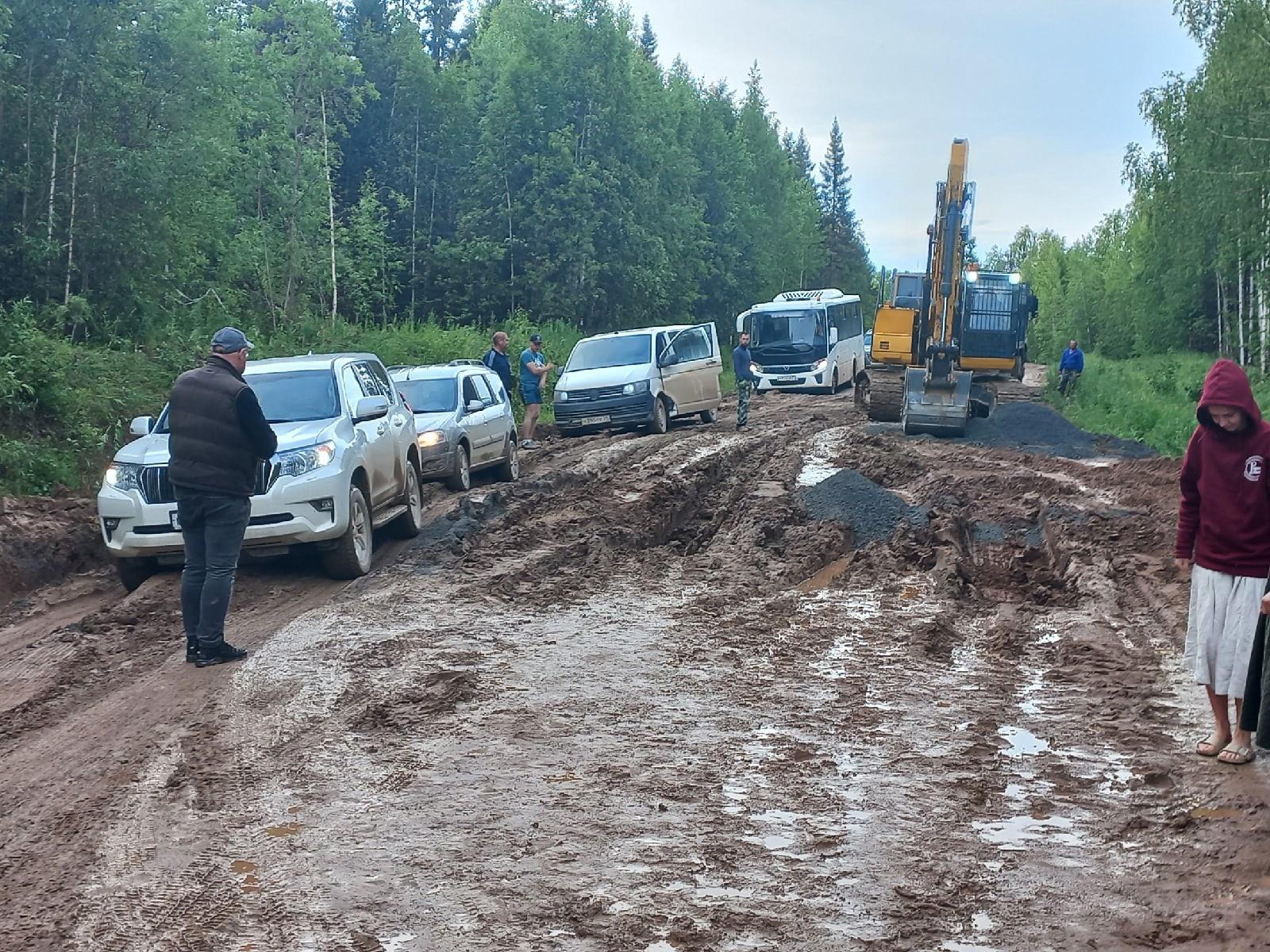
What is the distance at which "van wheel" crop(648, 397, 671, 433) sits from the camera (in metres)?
23.5

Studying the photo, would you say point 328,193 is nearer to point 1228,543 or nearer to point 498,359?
point 498,359

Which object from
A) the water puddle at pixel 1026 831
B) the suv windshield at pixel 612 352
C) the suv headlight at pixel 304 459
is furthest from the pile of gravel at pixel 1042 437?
the water puddle at pixel 1026 831

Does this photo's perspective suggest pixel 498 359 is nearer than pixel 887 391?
Yes

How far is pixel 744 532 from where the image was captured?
41.2 feet

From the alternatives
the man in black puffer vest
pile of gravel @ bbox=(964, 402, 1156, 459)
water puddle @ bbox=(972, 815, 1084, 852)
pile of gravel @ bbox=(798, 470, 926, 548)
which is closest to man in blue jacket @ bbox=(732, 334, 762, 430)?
pile of gravel @ bbox=(964, 402, 1156, 459)

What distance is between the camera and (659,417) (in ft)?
77.8

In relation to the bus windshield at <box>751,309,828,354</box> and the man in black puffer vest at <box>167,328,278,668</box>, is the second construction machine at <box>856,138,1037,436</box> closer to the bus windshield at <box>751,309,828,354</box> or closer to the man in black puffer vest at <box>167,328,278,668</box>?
the bus windshield at <box>751,309,828,354</box>

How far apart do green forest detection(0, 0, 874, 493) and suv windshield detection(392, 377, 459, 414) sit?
364 centimetres

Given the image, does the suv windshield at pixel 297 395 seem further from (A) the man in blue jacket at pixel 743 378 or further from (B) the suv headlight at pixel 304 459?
(A) the man in blue jacket at pixel 743 378

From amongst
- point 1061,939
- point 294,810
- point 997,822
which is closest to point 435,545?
point 294,810

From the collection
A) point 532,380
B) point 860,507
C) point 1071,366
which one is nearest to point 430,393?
point 532,380

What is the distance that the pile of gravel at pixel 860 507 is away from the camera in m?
12.5

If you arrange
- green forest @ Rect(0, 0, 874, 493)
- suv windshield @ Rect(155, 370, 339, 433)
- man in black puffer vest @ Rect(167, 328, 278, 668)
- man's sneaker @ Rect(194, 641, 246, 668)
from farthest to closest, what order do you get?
green forest @ Rect(0, 0, 874, 493), suv windshield @ Rect(155, 370, 339, 433), man in black puffer vest @ Rect(167, 328, 278, 668), man's sneaker @ Rect(194, 641, 246, 668)

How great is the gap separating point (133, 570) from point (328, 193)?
75.2ft
